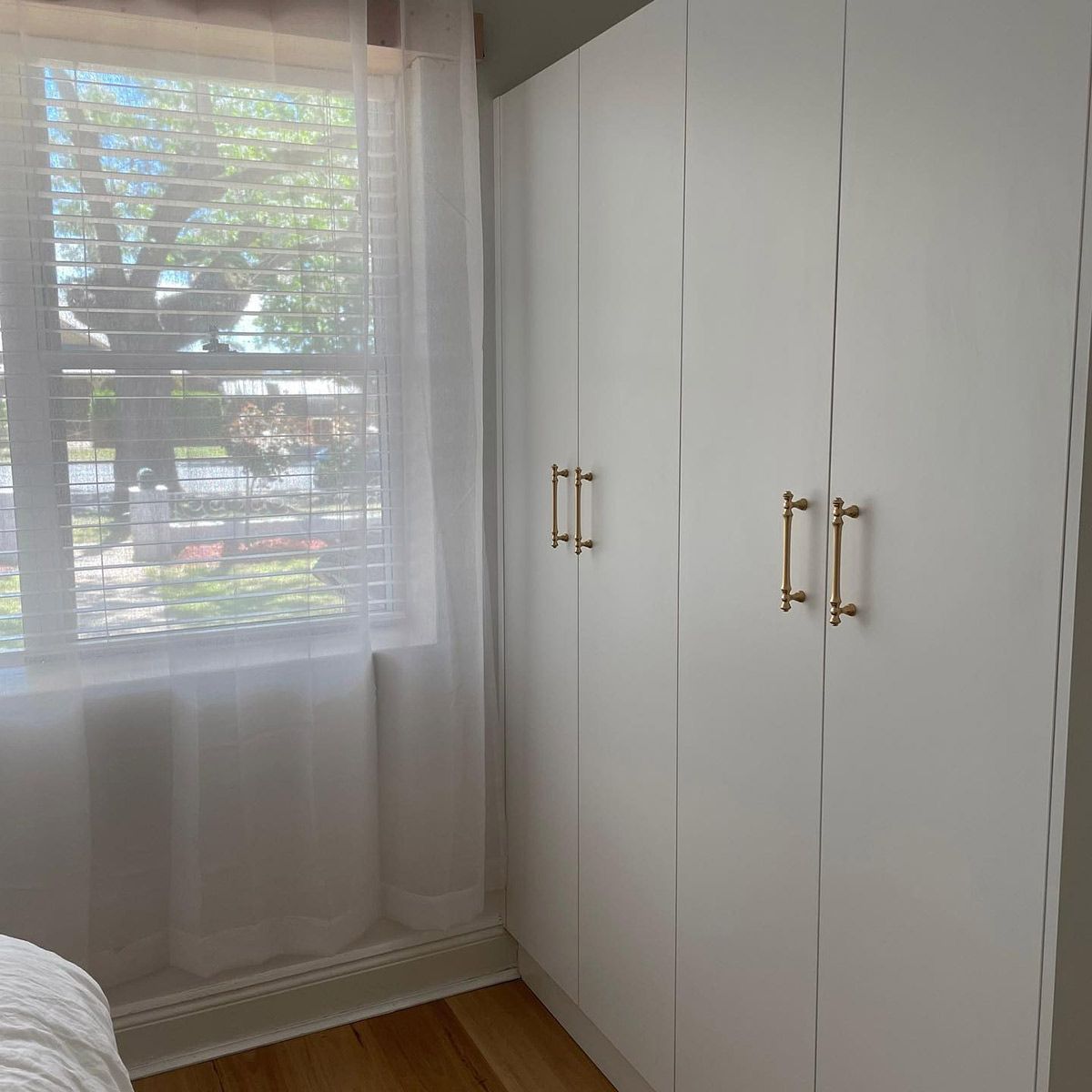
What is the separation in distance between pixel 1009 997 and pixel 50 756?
168 cm

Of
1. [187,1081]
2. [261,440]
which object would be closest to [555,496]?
[261,440]

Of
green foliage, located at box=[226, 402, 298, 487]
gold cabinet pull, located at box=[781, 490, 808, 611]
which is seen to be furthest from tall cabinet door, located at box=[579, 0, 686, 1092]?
green foliage, located at box=[226, 402, 298, 487]

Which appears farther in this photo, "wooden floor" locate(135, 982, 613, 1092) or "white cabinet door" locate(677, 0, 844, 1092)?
"wooden floor" locate(135, 982, 613, 1092)

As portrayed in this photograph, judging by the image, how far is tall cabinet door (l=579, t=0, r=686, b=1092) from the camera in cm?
179

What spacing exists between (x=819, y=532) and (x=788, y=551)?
0.05 metres

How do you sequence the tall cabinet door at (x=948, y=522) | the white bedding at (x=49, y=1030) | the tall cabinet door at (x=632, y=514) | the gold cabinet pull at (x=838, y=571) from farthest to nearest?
the tall cabinet door at (x=632, y=514), the gold cabinet pull at (x=838, y=571), the tall cabinet door at (x=948, y=522), the white bedding at (x=49, y=1030)

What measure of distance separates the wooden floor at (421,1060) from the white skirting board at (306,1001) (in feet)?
0.11

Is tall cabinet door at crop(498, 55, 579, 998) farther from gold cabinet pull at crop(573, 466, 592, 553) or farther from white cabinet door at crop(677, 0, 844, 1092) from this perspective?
white cabinet door at crop(677, 0, 844, 1092)

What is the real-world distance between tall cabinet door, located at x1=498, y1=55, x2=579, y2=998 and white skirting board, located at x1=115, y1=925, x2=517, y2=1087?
17 cm

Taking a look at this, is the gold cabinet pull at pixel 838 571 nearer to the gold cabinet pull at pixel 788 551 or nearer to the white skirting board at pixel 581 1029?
the gold cabinet pull at pixel 788 551

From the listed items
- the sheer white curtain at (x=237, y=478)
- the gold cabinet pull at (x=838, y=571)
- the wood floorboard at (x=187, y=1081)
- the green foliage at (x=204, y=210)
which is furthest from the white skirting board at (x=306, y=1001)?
the gold cabinet pull at (x=838, y=571)

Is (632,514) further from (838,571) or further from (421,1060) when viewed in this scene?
(421,1060)

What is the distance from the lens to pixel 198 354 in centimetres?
212

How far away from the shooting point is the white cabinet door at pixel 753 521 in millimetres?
1470
